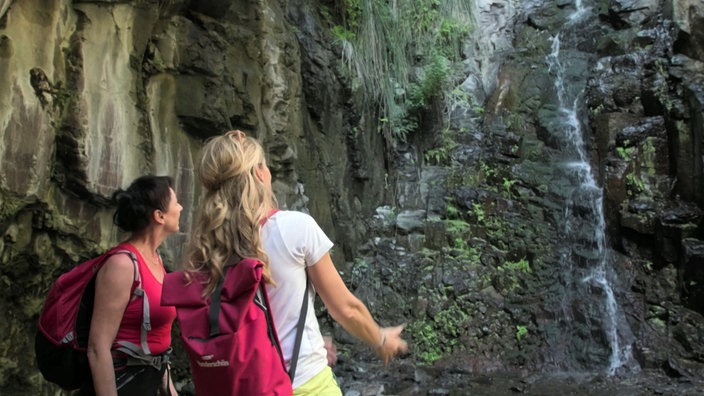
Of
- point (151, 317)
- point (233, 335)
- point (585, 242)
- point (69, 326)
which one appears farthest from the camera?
point (585, 242)

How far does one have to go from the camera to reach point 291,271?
1797mm

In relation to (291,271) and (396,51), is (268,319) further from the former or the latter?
(396,51)

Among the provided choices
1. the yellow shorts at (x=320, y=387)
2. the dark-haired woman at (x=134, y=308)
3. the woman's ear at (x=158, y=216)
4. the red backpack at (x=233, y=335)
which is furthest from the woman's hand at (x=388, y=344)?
the woman's ear at (x=158, y=216)

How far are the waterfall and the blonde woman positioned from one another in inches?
278

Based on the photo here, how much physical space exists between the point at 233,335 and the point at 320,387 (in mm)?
367

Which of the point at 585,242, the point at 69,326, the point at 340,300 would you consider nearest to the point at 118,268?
the point at 69,326

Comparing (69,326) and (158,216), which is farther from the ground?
(158,216)

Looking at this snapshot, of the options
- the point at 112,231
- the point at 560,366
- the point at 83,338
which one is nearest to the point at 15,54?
the point at 112,231

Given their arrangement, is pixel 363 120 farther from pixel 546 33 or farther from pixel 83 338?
pixel 83 338

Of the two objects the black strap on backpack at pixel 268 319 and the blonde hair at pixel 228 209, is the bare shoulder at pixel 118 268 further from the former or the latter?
the black strap on backpack at pixel 268 319

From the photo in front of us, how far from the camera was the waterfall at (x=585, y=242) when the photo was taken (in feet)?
26.8

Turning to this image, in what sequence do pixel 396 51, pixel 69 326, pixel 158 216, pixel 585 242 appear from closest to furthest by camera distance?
pixel 69 326
pixel 158 216
pixel 396 51
pixel 585 242

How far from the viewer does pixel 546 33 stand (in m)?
13.7

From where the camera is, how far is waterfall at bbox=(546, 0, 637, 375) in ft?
26.8
